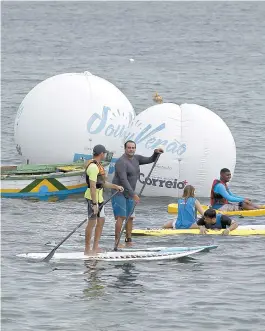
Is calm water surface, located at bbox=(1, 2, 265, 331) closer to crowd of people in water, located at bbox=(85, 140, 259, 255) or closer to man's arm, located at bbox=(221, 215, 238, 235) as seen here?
man's arm, located at bbox=(221, 215, 238, 235)

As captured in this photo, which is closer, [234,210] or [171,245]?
[171,245]

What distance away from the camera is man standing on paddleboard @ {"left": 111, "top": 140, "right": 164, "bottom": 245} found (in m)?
23.2

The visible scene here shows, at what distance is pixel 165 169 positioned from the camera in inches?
1102

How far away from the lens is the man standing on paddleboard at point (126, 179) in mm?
23188

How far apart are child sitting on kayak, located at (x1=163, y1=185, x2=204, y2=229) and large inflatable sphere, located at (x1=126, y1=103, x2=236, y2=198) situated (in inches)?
116

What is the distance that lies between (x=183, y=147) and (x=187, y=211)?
133 inches

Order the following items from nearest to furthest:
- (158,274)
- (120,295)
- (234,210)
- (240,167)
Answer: (120,295) → (158,274) → (234,210) → (240,167)

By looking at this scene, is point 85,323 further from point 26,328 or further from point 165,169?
point 165,169

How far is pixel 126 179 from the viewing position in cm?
2317

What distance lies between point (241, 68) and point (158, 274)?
45618mm

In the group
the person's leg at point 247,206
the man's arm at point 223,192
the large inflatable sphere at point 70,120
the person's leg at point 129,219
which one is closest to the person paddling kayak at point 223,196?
the man's arm at point 223,192

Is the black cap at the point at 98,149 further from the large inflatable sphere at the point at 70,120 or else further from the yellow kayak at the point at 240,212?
the large inflatable sphere at the point at 70,120

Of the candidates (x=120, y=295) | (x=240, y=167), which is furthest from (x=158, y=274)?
(x=240, y=167)

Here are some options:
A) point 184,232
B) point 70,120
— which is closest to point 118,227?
point 184,232
